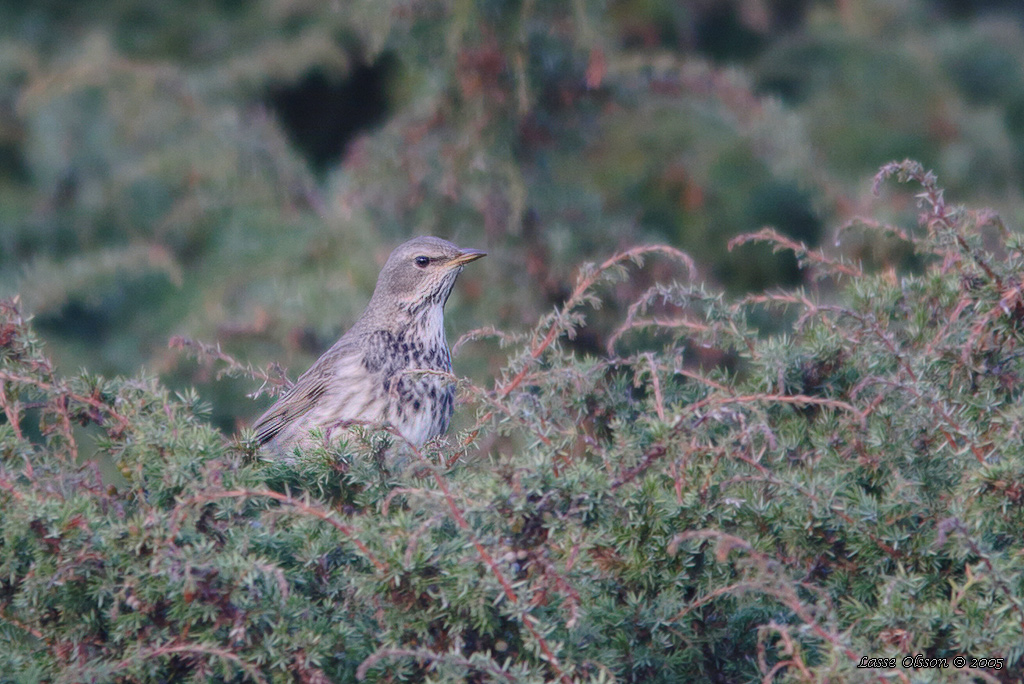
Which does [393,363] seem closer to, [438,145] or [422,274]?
[422,274]

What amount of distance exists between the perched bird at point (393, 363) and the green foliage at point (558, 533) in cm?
167

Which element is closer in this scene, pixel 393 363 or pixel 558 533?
pixel 558 533

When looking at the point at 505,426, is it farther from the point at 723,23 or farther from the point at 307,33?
the point at 723,23

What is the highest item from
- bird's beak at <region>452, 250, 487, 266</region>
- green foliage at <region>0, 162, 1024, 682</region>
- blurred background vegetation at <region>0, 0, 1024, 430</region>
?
blurred background vegetation at <region>0, 0, 1024, 430</region>

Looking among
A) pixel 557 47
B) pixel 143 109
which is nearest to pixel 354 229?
pixel 557 47

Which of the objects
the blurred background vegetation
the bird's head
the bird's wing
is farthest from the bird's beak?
the bird's wing

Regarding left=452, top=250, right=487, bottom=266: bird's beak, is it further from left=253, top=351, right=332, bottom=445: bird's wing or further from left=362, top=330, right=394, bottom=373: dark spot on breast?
left=253, top=351, right=332, bottom=445: bird's wing

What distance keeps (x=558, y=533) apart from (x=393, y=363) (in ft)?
8.55

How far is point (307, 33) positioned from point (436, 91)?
2.93 metres

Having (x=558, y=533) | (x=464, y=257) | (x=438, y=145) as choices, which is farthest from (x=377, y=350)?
(x=558, y=533)

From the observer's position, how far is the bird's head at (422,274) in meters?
5.23

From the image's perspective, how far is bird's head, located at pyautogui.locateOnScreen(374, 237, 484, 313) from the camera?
5.23m

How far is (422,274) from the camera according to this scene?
5.28 meters

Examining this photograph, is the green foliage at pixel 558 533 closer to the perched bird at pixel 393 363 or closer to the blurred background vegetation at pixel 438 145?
the perched bird at pixel 393 363
